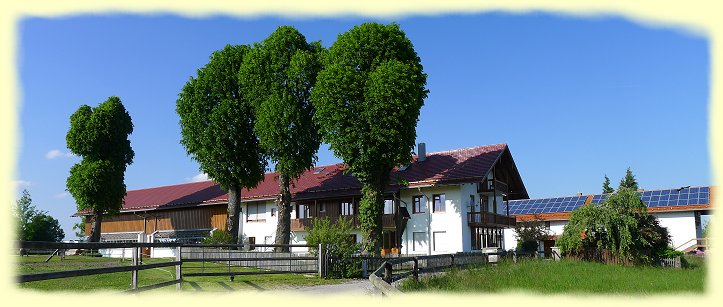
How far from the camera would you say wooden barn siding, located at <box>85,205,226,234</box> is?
53594 mm

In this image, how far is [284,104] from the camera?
3975cm

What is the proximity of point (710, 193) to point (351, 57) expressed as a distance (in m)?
34.7

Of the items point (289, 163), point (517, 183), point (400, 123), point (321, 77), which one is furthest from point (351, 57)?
point (517, 183)

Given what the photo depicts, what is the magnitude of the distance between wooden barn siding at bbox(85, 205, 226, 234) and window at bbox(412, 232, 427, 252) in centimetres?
1857

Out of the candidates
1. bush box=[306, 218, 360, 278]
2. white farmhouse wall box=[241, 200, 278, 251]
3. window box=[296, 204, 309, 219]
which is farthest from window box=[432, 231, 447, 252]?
bush box=[306, 218, 360, 278]

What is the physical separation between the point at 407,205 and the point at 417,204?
0.73m

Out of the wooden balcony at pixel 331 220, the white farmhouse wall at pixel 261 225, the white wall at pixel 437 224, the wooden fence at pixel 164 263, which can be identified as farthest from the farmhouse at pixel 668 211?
the wooden fence at pixel 164 263

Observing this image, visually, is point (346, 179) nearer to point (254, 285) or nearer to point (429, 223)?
point (429, 223)

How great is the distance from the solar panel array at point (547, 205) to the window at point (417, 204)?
20.0 meters

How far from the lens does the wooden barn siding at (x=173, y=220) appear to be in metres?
53.6

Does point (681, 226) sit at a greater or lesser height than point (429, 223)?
lesser

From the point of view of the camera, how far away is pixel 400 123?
3366 centimetres

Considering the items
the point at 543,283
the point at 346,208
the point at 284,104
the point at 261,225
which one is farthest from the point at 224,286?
the point at 261,225

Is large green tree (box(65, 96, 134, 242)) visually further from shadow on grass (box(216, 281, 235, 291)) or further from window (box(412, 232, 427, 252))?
shadow on grass (box(216, 281, 235, 291))
